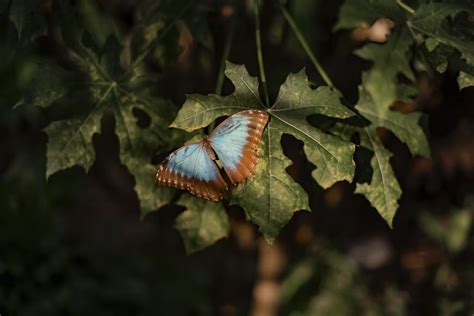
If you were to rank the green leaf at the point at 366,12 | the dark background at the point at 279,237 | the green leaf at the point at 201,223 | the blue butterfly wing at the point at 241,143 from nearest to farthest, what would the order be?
1. the blue butterfly wing at the point at 241,143
2. the green leaf at the point at 366,12
3. the green leaf at the point at 201,223
4. the dark background at the point at 279,237

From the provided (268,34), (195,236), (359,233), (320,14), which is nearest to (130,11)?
(268,34)

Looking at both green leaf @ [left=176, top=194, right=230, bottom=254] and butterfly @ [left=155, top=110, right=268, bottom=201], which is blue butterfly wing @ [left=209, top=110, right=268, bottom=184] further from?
green leaf @ [left=176, top=194, right=230, bottom=254]

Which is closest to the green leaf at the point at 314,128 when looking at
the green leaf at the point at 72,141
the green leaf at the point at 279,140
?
the green leaf at the point at 279,140

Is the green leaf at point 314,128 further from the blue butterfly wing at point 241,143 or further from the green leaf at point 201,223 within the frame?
the green leaf at point 201,223

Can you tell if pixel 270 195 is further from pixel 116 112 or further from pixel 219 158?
pixel 116 112

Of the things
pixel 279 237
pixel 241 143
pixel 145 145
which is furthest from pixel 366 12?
pixel 279 237

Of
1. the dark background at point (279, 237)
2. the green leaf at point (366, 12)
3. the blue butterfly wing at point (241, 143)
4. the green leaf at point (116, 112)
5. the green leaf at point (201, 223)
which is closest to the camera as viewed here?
the blue butterfly wing at point (241, 143)

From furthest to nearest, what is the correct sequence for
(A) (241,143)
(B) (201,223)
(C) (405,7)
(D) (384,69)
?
1. (B) (201,223)
2. (D) (384,69)
3. (C) (405,7)
4. (A) (241,143)
